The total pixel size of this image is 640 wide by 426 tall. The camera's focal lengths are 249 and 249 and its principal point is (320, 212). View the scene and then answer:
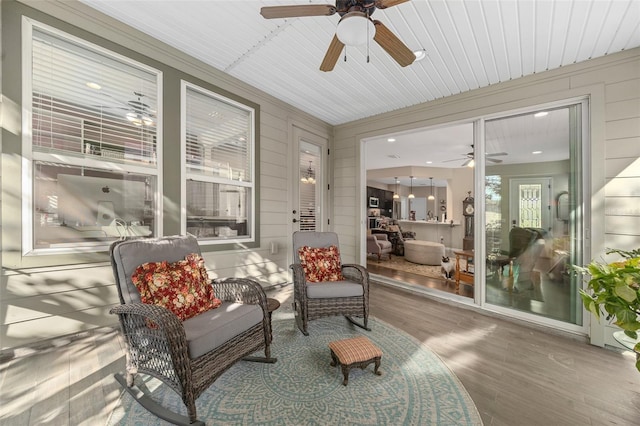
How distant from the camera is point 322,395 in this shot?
166 cm

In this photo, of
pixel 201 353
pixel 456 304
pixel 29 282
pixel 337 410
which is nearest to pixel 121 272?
pixel 201 353

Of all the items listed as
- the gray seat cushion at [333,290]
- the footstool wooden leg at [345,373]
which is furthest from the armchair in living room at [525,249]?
the footstool wooden leg at [345,373]

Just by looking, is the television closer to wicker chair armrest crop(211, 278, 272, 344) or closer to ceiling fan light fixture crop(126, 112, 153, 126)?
ceiling fan light fixture crop(126, 112, 153, 126)

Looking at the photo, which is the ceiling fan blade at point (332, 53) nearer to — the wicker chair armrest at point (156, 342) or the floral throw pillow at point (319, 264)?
the floral throw pillow at point (319, 264)

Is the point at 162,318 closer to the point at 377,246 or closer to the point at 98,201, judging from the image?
the point at 98,201

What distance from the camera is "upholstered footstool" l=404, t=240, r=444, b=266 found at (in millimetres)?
5859

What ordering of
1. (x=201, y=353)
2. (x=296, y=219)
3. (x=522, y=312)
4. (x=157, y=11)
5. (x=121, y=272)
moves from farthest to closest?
1. (x=296, y=219)
2. (x=522, y=312)
3. (x=157, y=11)
4. (x=121, y=272)
5. (x=201, y=353)

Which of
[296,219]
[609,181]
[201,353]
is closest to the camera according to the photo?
[201,353]

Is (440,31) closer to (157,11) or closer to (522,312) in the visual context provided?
(157,11)

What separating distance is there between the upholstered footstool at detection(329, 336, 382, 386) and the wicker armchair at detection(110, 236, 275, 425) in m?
0.57

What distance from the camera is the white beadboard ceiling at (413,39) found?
2.06 metres

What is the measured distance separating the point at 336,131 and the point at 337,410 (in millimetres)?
4424

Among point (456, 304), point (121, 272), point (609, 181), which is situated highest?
point (609, 181)

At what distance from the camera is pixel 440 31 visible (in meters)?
2.30
